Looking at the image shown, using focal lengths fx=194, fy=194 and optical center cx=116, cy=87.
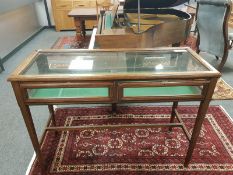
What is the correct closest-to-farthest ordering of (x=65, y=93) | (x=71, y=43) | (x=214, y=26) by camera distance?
(x=65, y=93) → (x=214, y=26) → (x=71, y=43)

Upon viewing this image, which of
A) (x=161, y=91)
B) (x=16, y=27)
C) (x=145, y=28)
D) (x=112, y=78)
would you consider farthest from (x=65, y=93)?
(x=16, y=27)

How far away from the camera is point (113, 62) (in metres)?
1.39

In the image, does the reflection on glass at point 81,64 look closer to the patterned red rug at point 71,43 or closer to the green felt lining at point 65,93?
the green felt lining at point 65,93

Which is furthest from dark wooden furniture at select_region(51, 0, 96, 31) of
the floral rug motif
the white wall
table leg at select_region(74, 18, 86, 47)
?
table leg at select_region(74, 18, 86, 47)

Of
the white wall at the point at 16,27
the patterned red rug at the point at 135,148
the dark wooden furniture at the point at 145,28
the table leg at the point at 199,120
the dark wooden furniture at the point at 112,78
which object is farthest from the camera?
the white wall at the point at 16,27

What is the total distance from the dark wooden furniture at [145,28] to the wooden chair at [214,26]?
1.13 feet

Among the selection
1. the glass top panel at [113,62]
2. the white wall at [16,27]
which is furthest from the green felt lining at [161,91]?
the white wall at [16,27]

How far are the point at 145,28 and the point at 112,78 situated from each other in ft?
5.15

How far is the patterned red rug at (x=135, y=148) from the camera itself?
154 cm

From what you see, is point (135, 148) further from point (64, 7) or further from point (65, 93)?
point (64, 7)

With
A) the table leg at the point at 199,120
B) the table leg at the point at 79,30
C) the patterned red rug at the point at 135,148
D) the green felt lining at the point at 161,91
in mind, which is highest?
the green felt lining at the point at 161,91

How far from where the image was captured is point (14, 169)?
156cm

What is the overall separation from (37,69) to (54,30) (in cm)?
453

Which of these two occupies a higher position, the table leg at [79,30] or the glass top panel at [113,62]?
the glass top panel at [113,62]
